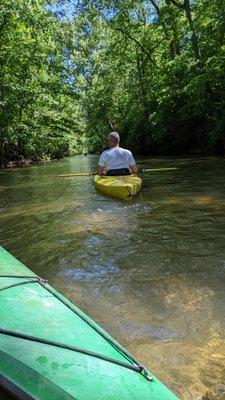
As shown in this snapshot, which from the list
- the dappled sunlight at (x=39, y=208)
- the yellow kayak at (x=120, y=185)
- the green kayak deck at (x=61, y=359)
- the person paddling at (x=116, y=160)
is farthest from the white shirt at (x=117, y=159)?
the green kayak deck at (x=61, y=359)

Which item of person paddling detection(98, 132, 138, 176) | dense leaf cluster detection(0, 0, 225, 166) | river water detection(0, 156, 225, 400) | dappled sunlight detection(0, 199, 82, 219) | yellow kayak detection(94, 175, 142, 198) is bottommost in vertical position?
river water detection(0, 156, 225, 400)

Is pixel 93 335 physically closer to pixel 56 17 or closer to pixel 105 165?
pixel 105 165

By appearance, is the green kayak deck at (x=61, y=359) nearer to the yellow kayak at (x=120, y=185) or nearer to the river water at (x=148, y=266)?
the river water at (x=148, y=266)

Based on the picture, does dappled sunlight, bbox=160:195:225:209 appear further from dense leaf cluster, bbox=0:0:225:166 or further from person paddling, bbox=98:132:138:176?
dense leaf cluster, bbox=0:0:225:166

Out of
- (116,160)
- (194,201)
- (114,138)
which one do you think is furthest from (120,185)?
(194,201)

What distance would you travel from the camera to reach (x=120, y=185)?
28.3 ft

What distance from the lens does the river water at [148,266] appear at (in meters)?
2.71

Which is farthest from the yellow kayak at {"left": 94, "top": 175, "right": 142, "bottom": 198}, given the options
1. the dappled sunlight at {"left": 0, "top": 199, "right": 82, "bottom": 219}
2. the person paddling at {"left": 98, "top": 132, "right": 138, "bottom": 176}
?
the dappled sunlight at {"left": 0, "top": 199, "right": 82, "bottom": 219}

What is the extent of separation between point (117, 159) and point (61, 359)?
7618 millimetres

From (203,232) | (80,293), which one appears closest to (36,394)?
(80,293)

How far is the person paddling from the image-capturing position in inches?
363

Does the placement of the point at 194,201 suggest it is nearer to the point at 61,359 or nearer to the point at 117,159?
the point at 117,159

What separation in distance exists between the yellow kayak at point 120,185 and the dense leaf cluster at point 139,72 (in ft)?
30.9

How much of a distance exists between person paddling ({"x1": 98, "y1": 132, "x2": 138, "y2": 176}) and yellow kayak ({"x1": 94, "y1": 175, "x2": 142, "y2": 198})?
0.22m
